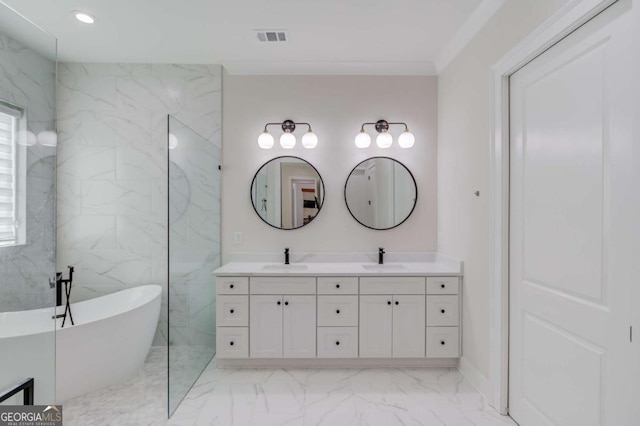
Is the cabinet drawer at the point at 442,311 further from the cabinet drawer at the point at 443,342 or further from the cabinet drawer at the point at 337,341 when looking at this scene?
the cabinet drawer at the point at 337,341

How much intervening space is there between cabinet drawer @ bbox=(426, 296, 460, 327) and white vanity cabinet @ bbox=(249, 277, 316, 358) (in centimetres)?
96

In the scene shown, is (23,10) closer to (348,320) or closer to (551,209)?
(348,320)

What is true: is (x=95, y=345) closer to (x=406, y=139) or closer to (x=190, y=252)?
(x=190, y=252)

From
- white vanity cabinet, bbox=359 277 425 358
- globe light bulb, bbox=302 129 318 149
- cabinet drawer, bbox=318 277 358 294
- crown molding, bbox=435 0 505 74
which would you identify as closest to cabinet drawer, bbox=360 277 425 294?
white vanity cabinet, bbox=359 277 425 358

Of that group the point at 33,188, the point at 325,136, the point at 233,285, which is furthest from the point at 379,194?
the point at 33,188

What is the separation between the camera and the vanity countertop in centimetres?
239

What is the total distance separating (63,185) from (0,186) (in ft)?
5.99

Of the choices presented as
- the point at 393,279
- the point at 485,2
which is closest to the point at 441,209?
the point at 393,279

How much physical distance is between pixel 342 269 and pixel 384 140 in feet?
4.21

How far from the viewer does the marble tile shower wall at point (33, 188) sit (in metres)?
1.33

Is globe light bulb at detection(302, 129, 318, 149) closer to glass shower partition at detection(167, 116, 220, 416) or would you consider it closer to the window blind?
glass shower partition at detection(167, 116, 220, 416)

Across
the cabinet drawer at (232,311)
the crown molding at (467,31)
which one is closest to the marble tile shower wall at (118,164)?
the cabinet drawer at (232,311)

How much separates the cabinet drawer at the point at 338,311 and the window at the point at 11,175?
1890mm

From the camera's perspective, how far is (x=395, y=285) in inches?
94.6
